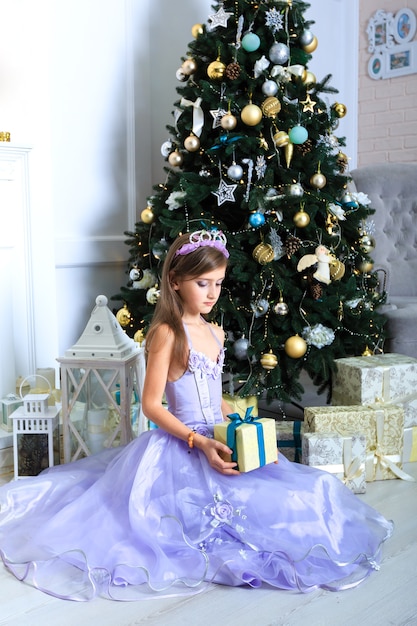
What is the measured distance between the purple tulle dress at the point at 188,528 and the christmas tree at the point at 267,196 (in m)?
0.76

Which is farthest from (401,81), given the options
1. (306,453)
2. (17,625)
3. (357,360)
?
(17,625)

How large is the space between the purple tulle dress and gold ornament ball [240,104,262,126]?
3.68ft

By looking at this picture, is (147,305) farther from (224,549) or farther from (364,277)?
(224,549)

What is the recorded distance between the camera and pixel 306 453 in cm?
243

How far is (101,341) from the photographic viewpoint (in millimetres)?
2461

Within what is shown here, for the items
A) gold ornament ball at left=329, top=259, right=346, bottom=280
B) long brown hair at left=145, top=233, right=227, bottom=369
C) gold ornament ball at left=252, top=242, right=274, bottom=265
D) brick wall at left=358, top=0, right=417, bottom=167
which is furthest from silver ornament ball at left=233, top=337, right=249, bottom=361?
brick wall at left=358, top=0, right=417, bottom=167

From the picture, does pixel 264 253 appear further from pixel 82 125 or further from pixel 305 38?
pixel 82 125

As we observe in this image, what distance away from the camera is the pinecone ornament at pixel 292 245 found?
111 inches

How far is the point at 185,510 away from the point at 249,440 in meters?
Result: 0.26

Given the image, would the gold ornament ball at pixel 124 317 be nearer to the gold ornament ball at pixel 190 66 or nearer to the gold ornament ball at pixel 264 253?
the gold ornament ball at pixel 264 253

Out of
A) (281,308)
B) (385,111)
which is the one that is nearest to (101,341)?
(281,308)

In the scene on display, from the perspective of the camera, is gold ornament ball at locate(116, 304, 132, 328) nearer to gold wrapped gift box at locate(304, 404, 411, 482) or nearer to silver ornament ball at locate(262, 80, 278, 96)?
gold wrapped gift box at locate(304, 404, 411, 482)

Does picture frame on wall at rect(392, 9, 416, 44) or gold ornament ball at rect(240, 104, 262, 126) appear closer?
gold ornament ball at rect(240, 104, 262, 126)

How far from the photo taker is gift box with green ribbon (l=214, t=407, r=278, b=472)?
6.19 ft
